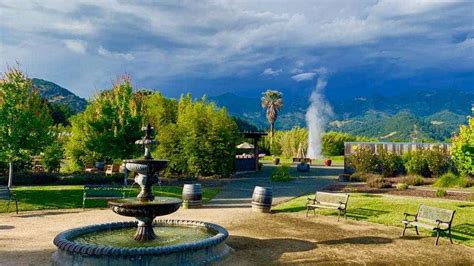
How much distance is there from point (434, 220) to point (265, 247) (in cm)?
528

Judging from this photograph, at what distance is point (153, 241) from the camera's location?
402 inches

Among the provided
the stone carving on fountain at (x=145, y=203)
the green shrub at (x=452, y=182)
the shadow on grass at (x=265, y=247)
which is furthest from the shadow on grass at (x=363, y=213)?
the green shrub at (x=452, y=182)

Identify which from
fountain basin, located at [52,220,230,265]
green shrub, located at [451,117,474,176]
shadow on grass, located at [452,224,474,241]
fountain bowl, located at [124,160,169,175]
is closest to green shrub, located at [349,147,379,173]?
green shrub, located at [451,117,474,176]

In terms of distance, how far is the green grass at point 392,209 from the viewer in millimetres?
13047

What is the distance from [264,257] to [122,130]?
696 inches

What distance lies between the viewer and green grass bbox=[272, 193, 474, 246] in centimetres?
1305

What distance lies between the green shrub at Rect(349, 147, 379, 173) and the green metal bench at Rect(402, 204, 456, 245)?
17.9 metres

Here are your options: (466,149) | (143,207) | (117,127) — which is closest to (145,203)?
(143,207)

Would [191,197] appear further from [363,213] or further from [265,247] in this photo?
[265,247]

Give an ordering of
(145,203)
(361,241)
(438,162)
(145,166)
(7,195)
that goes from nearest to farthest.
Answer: (145,203) → (145,166) → (361,241) → (7,195) → (438,162)

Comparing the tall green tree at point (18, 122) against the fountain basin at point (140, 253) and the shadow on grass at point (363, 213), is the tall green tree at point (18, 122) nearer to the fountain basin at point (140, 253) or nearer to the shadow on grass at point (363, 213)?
the fountain basin at point (140, 253)

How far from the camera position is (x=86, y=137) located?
26719 millimetres

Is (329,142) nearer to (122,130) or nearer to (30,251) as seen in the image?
(122,130)

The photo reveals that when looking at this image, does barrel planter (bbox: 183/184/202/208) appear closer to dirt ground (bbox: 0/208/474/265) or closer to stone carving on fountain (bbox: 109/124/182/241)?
dirt ground (bbox: 0/208/474/265)
